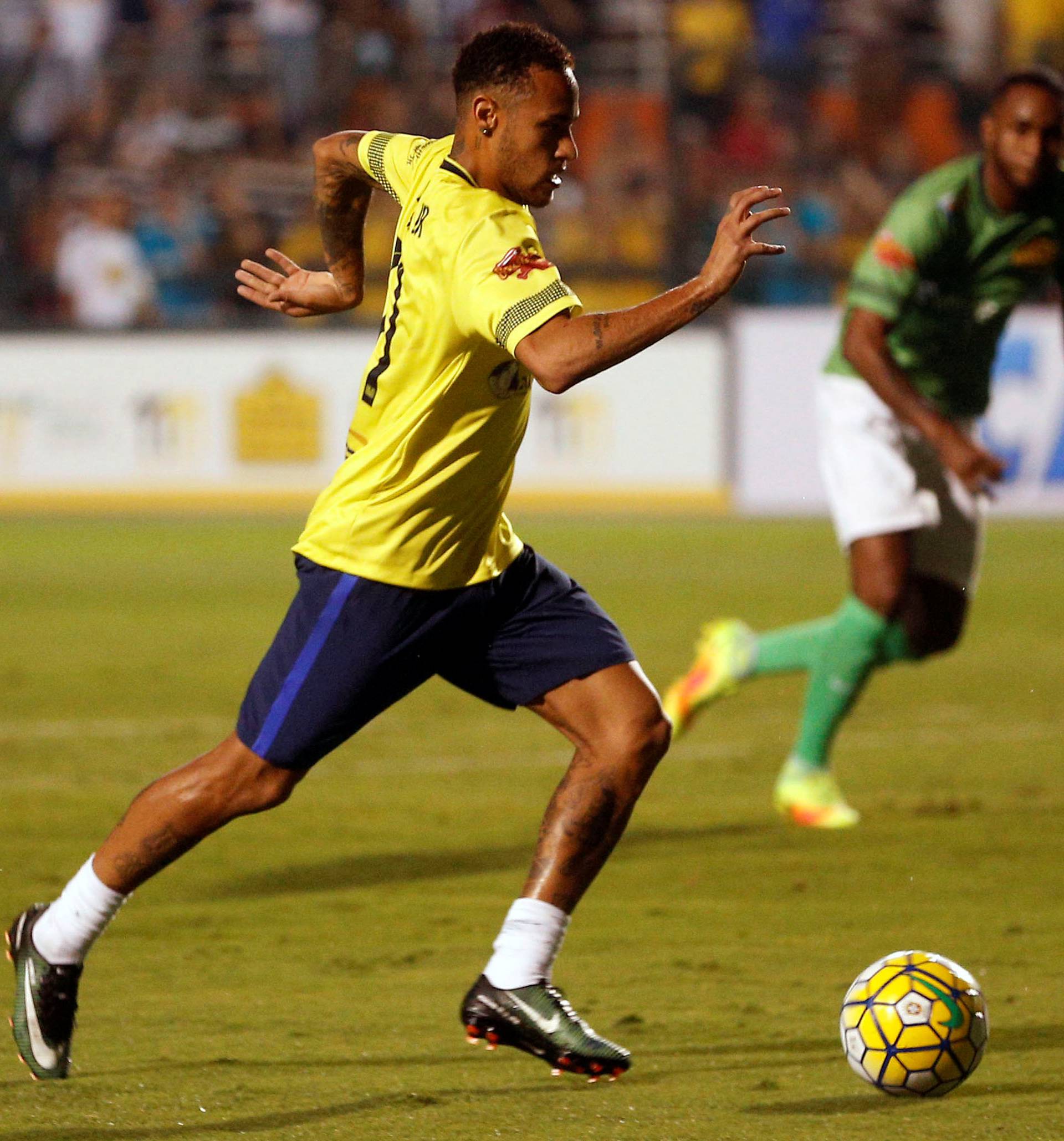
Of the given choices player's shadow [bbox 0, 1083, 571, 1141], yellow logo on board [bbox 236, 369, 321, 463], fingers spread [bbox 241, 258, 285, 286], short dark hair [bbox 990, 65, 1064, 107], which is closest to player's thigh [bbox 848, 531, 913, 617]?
short dark hair [bbox 990, 65, 1064, 107]

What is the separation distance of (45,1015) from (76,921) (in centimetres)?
20

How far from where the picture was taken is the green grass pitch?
402cm

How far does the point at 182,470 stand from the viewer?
59.6ft

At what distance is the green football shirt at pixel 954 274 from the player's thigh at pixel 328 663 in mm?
2926

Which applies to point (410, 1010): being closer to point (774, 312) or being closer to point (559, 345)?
point (559, 345)

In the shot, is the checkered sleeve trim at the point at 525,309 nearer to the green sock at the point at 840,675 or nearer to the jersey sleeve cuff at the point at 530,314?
the jersey sleeve cuff at the point at 530,314

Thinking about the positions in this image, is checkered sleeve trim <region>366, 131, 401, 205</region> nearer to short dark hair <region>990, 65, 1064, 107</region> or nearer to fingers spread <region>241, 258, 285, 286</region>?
fingers spread <region>241, 258, 285, 286</region>

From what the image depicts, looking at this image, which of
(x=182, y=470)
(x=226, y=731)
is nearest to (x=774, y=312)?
(x=182, y=470)

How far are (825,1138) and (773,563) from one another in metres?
11.2

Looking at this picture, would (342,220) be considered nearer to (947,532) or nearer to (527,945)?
(527,945)

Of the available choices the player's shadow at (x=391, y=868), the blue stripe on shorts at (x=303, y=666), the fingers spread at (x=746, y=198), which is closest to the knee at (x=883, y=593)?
the player's shadow at (x=391, y=868)

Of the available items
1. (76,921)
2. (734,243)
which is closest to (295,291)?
(734,243)

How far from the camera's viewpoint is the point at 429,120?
19516mm

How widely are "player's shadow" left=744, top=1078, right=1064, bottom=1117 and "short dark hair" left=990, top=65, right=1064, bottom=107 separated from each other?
349cm
